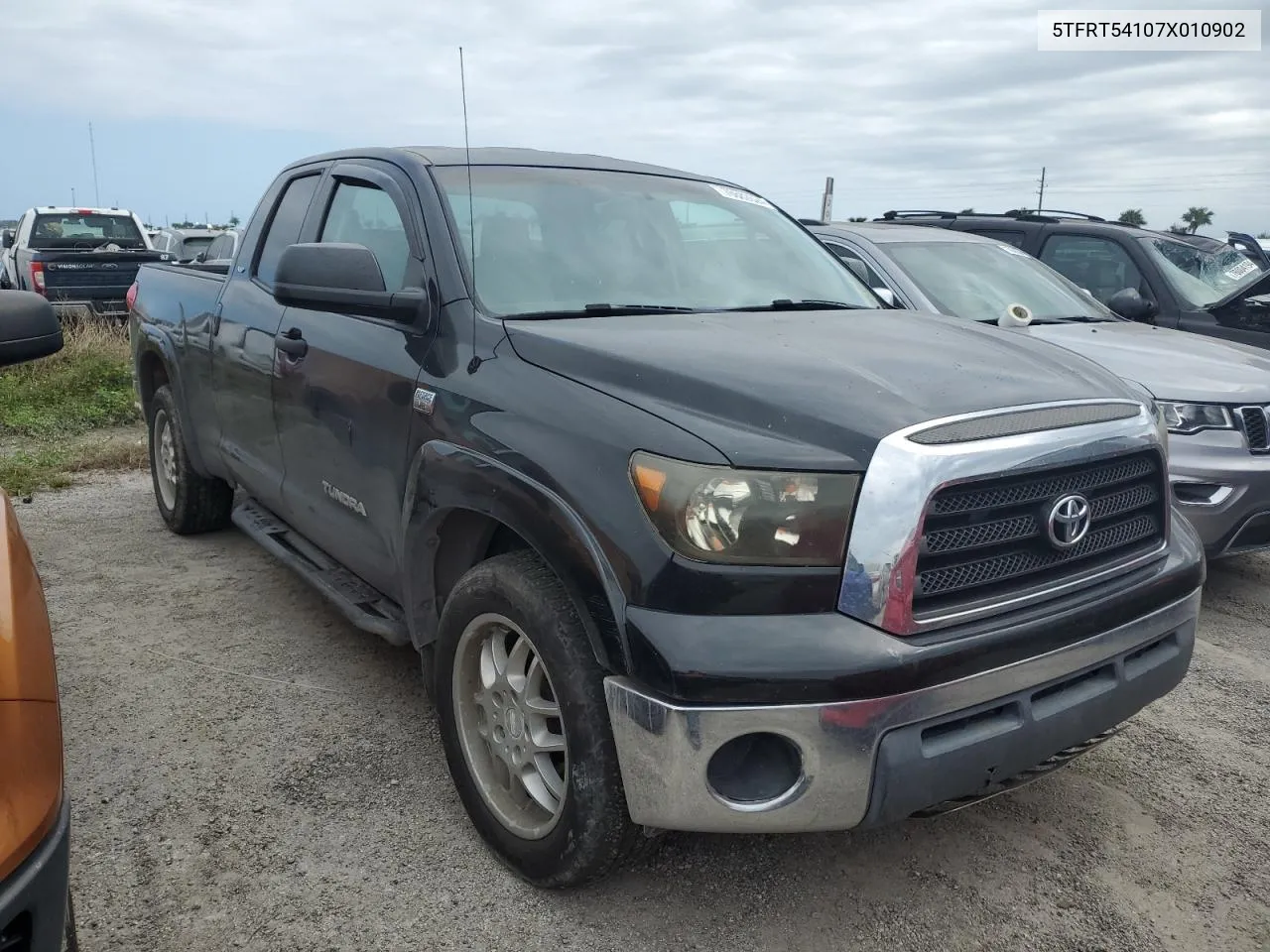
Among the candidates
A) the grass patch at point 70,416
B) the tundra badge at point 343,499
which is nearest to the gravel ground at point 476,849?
the tundra badge at point 343,499

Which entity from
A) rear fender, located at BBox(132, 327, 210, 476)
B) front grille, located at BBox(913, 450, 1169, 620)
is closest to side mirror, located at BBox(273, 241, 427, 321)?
front grille, located at BBox(913, 450, 1169, 620)

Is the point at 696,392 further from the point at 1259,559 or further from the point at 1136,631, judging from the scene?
the point at 1259,559

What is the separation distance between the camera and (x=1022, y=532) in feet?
7.54

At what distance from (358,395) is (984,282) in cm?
415

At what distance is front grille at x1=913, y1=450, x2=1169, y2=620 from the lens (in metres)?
2.16

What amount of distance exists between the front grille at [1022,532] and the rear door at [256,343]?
8.69ft

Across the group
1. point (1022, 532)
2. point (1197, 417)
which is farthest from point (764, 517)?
point (1197, 417)

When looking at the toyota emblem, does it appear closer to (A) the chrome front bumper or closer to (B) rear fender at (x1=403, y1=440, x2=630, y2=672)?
(A) the chrome front bumper

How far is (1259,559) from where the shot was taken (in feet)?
18.4

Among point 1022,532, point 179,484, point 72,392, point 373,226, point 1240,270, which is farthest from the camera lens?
point 72,392

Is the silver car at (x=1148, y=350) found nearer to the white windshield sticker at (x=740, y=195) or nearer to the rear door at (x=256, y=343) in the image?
the white windshield sticker at (x=740, y=195)

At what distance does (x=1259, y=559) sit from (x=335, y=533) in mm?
4852

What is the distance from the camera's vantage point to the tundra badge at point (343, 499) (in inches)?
131

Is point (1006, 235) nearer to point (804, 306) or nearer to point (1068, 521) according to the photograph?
point (804, 306)
